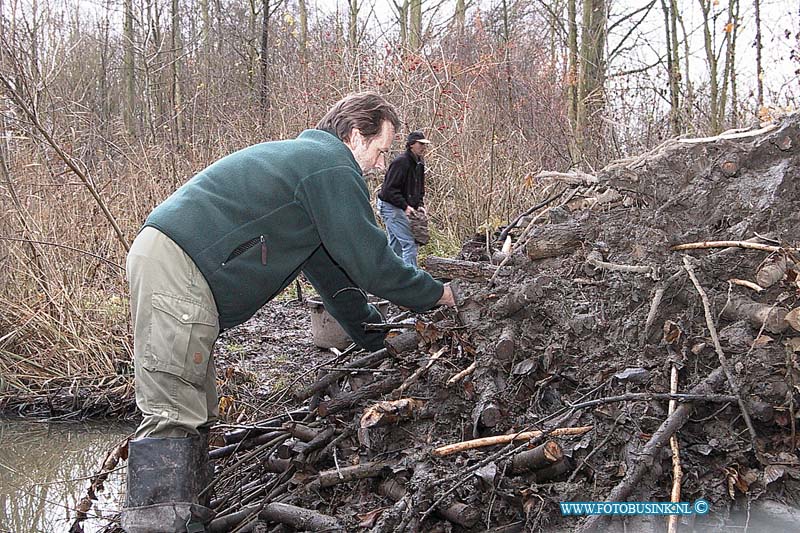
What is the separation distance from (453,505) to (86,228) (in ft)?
20.3

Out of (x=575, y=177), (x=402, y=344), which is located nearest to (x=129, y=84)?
(x=575, y=177)

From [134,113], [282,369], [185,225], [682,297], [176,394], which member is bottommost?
[282,369]

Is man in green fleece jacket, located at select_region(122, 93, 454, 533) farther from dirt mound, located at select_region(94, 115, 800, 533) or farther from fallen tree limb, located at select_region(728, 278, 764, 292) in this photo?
fallen tree limb, located at select_region(728, 278, 764, 292)

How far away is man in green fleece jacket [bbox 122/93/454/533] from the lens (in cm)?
289

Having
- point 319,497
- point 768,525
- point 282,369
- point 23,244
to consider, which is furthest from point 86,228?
point 768,525

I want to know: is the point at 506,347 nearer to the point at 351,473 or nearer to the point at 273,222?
the point at 351,473

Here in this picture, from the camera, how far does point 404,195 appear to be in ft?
27.9

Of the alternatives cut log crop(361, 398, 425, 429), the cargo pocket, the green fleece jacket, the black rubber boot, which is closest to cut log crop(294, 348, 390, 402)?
cut log crop(361, 398, 425, 429)

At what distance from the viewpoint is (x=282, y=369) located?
6930 mm

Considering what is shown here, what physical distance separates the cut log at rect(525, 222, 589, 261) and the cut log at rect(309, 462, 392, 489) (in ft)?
4.34

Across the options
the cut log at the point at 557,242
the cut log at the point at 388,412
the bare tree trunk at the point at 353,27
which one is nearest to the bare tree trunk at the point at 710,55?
the bare tree trunk at the point at 353,27

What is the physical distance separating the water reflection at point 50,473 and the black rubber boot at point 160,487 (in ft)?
5.88

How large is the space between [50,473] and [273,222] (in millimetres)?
4239

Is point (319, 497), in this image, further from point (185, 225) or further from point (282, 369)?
point (282, 369)
